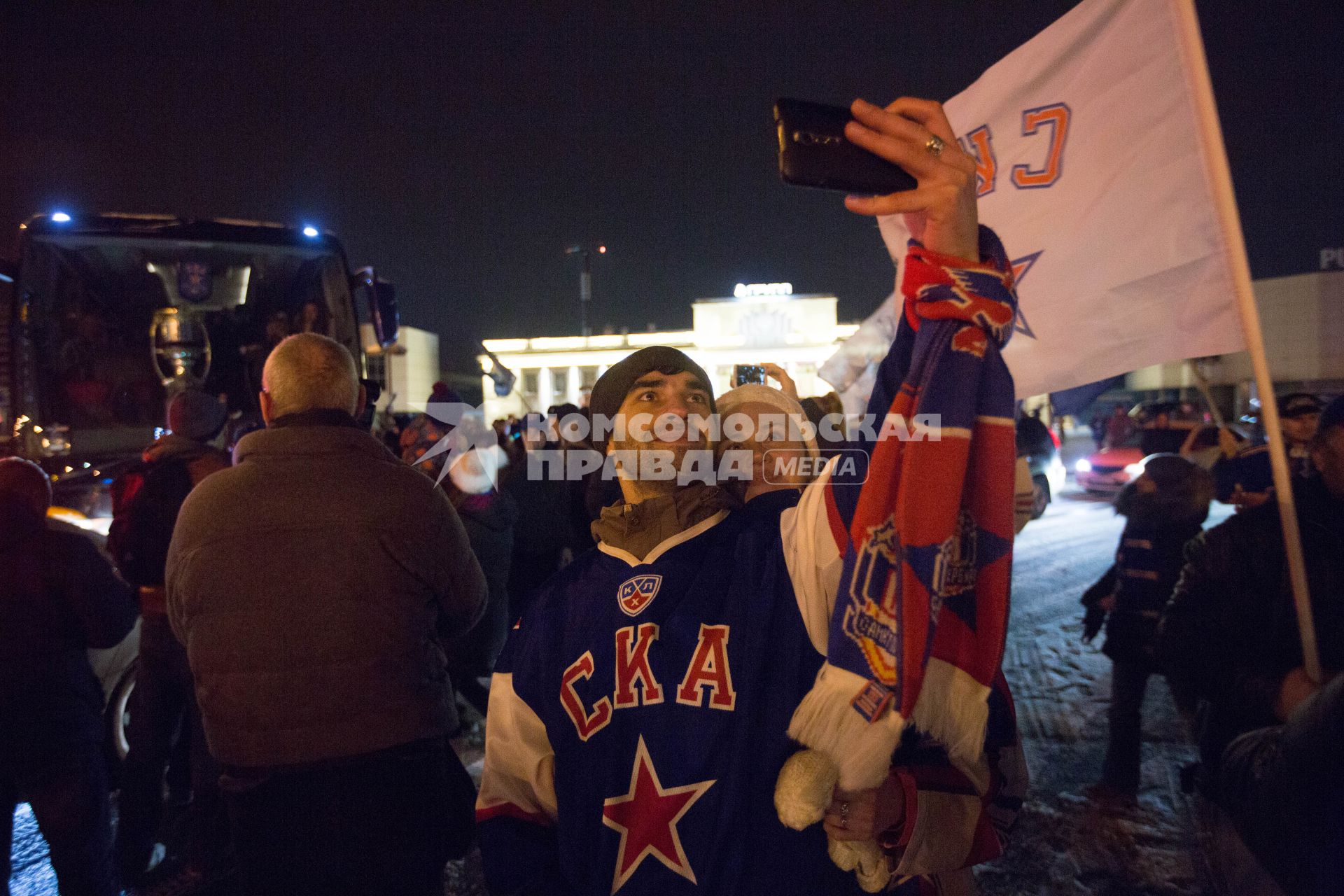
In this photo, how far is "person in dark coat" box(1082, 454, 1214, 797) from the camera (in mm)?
3799

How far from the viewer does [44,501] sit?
2.68m

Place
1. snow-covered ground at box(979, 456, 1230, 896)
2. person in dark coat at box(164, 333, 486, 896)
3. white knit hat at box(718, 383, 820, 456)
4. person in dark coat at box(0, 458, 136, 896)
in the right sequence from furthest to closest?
A: snow-covered ground at box(979, 456, 1230, 896), person in dark coat at box(0, 458, 136, 896), white knit hat at box(718, 383, 820, 456), person in dark coat at box(164, 333, 486, 896)

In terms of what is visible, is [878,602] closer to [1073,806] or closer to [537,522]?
[1073,806]

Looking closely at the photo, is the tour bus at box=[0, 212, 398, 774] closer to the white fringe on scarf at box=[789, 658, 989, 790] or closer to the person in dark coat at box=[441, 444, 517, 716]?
the person in dark coat at box=[441, 444, 517, 716]

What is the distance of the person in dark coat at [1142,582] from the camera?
380 cm

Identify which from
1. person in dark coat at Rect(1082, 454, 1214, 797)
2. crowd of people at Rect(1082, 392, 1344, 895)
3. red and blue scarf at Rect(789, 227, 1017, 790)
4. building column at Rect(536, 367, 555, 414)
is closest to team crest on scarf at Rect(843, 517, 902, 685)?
red and blue scarf at Rect(789, 227, 1017, 790)

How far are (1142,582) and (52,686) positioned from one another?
16.8 feet

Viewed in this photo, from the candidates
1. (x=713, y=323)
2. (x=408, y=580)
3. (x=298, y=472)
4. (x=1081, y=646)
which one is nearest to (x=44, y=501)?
(x=298, y=472)

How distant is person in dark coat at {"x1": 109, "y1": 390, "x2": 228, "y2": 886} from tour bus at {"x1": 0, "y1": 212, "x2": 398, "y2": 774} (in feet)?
9.03

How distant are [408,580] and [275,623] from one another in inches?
13.5

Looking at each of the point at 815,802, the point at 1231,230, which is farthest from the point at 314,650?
the point at 1231,230

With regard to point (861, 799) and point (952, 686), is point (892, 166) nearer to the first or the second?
point (952, 686)

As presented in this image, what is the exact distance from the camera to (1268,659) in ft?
7.50

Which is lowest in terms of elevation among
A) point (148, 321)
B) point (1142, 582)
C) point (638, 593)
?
point (1142, 582)
